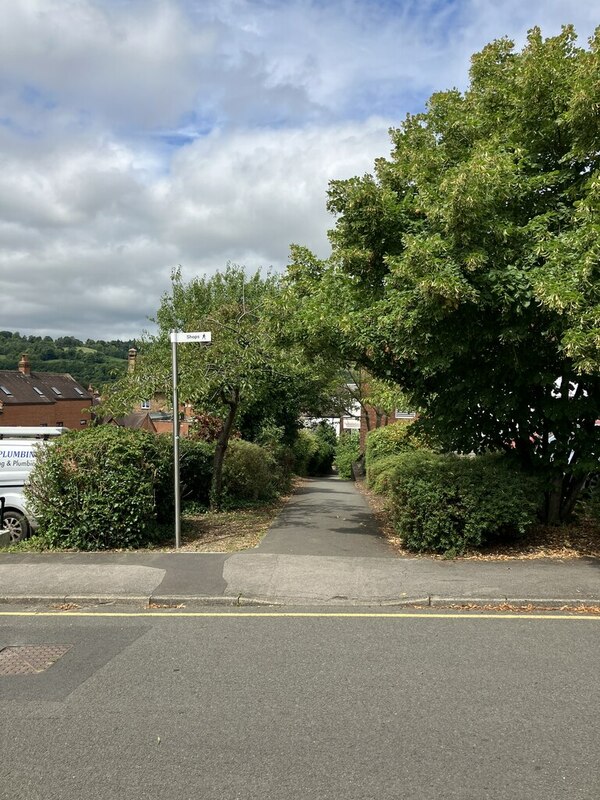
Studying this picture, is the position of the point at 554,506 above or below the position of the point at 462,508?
below

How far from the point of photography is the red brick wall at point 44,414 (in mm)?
52531

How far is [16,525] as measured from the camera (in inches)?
392

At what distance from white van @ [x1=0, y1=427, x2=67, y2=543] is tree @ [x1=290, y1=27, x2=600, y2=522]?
5.30 meters

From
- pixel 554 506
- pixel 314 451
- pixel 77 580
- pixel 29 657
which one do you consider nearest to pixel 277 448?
pixel 554 506

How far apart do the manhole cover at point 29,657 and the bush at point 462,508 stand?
5.01 metres

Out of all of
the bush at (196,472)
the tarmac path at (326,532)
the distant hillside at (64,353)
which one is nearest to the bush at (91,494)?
the tarmac path at (326,532)

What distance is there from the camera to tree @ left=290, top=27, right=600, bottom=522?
7.20m

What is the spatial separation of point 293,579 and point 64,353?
5048 inches

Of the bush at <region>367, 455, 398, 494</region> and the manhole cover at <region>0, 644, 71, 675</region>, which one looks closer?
the manhole cover at <region>0, 644, 71, 675</region>

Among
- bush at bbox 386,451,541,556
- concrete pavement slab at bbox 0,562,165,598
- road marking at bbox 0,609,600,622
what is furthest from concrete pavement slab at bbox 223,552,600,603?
concrete pavement slab at bbox 0,562,165,598

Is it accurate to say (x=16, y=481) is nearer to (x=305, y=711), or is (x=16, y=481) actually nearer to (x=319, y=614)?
(x=319, y=614)

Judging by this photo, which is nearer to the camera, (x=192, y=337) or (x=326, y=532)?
(x=192, y=337)

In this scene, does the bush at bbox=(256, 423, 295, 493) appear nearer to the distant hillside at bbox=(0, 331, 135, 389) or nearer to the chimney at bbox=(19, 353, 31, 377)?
the chimney at bbox=(19, 353, 31, 377)

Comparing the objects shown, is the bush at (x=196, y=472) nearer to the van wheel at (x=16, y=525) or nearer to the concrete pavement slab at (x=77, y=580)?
the van wheel at (x=16, y=525)
